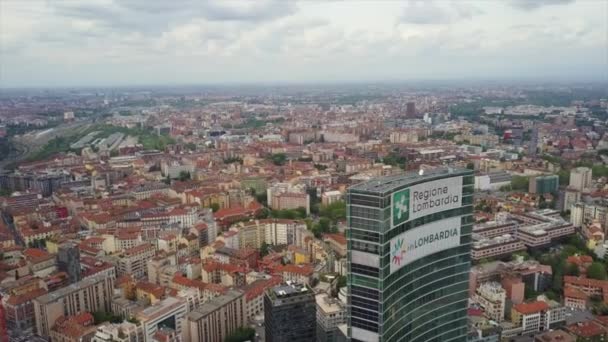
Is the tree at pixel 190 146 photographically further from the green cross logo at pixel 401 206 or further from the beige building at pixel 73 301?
the green cross logo at pixel 401 206

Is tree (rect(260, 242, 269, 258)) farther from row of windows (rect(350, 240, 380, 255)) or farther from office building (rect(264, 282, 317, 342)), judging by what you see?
row of windows (rect(350, 240, 380, 255))

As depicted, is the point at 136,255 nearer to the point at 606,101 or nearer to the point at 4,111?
the point at 4,111

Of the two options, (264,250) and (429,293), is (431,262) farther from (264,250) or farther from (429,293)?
(264,250)

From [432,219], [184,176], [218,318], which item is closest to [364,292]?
[432,219]

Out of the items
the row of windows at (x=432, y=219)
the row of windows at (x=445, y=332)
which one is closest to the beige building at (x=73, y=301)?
the row of windows at (x=445, y=332)

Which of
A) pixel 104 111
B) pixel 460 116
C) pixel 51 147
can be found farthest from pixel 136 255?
pixel 104 111

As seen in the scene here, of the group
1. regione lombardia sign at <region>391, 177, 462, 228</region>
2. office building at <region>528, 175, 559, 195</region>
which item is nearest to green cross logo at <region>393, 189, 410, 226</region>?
regione lombardia sign at <region>391, 177, 462, 228</region>

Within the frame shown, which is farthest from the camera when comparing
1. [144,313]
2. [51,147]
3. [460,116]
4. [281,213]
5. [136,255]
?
[460,116]
